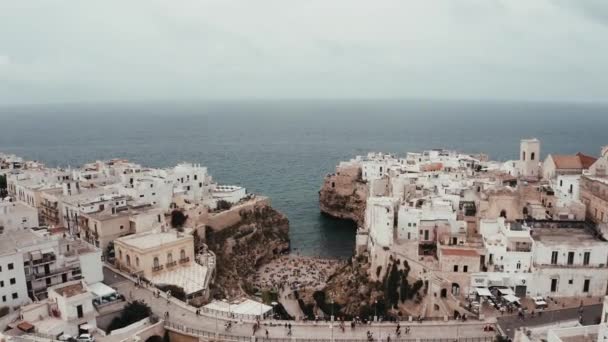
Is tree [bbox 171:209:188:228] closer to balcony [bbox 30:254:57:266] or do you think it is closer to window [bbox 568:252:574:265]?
balcony [bbox 30:254:57:266]

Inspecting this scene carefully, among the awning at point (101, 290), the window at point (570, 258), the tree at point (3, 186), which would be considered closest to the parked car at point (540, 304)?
the window at point (570, 258)

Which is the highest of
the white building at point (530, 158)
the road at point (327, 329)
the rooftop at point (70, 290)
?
the white building at point (530, 158)

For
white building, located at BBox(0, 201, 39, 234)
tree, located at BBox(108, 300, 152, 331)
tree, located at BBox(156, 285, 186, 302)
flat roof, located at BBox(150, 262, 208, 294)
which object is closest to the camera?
tree, located at BBox(108, 300, 152, 331)

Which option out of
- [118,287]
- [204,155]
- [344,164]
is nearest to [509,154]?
[344,164]

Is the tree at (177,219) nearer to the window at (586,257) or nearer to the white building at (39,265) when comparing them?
the white building at (39,265)

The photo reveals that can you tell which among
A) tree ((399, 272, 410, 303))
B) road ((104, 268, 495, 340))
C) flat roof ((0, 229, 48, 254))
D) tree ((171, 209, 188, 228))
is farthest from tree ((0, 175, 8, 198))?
tree ((399, 272, 410, 303))

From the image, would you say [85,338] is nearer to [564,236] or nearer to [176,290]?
[176,290]
